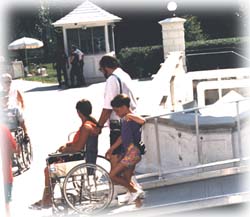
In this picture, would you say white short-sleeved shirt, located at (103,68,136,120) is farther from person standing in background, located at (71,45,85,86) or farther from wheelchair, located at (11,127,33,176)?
person standing in background, located at (71,45,85,86)

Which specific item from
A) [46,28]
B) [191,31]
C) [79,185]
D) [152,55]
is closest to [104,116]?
[79,185]

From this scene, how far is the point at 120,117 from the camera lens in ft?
20.5

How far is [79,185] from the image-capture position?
21.0 feet

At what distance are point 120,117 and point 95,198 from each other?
892mm

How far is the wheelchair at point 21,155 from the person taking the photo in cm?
879

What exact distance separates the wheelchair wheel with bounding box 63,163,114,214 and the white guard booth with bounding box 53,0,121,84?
15691mm

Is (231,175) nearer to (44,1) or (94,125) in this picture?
(94,125)

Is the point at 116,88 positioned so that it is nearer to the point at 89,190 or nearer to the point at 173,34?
the point at 89,190

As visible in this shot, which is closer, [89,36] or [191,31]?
[89,36]

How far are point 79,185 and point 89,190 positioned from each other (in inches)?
4.7

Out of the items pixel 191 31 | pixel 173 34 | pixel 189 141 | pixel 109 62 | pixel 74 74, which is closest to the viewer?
pixel 109 62

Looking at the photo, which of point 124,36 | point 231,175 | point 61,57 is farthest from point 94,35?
point 231,175

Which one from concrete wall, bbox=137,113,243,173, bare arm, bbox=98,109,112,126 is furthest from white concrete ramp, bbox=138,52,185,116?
bare arm, bbox=98,109,112,126

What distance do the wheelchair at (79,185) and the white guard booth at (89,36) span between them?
1564 centimetres
